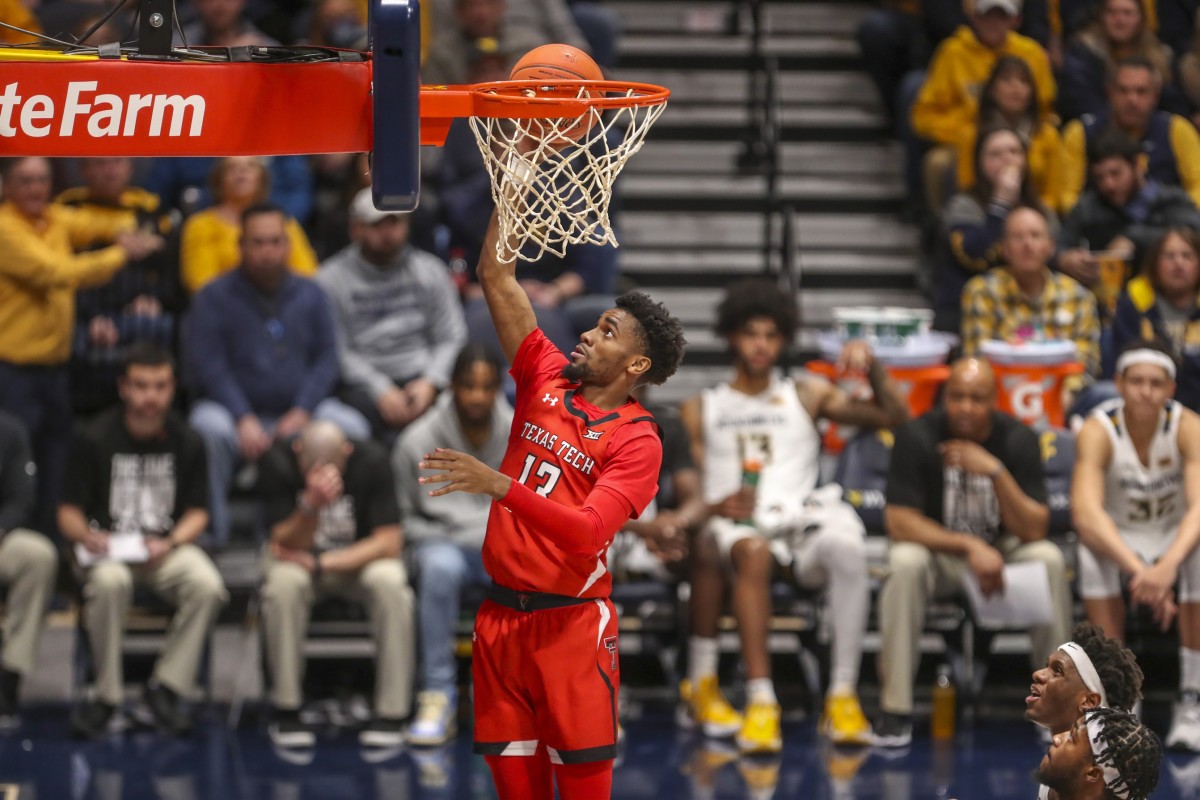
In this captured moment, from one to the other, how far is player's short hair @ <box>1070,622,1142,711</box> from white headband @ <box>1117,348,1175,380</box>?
10.8 feet

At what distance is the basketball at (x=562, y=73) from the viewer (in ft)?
15.7

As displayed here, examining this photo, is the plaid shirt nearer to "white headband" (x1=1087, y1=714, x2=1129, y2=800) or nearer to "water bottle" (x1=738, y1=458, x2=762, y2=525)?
"water bottle" (x1=738, y1=458, x2=762, y2=525)

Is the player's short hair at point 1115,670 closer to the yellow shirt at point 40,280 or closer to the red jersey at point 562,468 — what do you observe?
the red jersey at point 562,468

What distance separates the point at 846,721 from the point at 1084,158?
12.7 ft

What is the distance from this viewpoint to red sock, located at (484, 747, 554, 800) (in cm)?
509

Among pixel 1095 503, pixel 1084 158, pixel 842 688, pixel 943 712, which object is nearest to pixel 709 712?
pixel 842 688

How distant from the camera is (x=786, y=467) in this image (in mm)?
8188

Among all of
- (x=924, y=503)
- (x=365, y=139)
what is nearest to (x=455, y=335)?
(x=924, y=503)

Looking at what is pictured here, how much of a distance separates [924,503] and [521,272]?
2499 millimetres

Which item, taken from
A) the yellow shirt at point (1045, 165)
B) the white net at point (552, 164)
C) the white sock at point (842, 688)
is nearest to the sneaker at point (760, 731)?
the white sock at point (842, 688)

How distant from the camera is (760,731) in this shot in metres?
7.53

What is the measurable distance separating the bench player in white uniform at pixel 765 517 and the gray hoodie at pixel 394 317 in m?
1.36

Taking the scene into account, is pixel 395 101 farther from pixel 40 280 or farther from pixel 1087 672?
pixel 40 280

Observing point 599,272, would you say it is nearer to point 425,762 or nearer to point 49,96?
point 425,762
